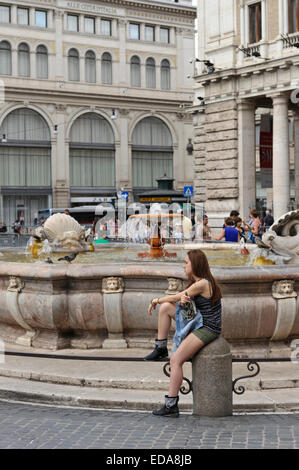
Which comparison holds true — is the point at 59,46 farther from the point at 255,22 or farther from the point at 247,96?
the point at 247,96

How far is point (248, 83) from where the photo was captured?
35.5 m

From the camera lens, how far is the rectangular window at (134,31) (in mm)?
70938

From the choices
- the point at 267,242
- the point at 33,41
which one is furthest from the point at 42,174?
the point at 267,242

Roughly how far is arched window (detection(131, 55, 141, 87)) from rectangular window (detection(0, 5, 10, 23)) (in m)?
13.1

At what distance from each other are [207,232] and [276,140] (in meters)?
11.6

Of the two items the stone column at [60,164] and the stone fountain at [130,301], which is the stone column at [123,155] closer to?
the stone column at [60,164]

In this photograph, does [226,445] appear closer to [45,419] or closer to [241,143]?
[45,419]

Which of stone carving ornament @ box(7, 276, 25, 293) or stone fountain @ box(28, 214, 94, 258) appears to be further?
stone fountain @ box(28, 214, 94, 258)

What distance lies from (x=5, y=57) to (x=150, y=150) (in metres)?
16.9

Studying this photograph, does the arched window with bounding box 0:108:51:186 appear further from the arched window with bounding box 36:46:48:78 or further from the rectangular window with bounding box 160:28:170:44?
the rectangular window with bounding box 160:28:170:44

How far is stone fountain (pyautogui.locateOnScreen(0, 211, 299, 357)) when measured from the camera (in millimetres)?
9312

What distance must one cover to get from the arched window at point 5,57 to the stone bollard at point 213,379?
61.0 m

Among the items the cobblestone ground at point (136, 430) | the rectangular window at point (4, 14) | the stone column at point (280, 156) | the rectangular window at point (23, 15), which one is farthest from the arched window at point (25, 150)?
the cobblestone ground at point (136, 430)

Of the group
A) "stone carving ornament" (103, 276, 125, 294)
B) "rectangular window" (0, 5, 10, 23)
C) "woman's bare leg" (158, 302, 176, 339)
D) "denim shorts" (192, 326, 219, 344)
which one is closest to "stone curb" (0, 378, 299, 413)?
"woman's bare leg" (158, 302, 176, 339)
